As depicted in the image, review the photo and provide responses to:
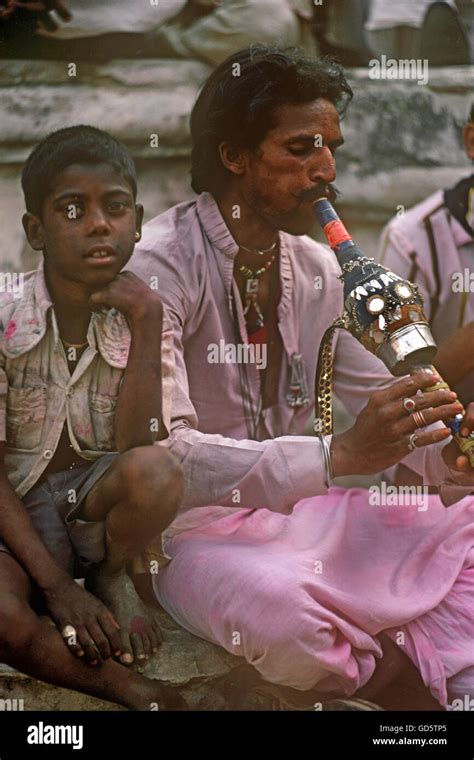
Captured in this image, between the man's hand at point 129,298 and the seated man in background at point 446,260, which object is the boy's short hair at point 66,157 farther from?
the seated man in background at point 446,260

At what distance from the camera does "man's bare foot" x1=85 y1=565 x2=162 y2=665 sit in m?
3.81

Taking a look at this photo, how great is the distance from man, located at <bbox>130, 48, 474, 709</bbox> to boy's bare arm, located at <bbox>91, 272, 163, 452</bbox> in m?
0.08

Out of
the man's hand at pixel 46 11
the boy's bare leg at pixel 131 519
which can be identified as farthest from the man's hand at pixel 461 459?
the man's hand at pixel 46 11

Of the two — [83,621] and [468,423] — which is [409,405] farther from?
[83,621]

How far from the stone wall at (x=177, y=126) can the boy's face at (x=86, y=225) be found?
0.10 m

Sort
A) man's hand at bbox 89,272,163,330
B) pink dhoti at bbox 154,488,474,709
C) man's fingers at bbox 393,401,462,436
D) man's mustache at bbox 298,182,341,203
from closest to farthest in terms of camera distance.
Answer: man's fingers at bbox 393,401,462,436, pink dhoti at bbox 154,488,474,709, man's hand at bbox 89,272,163,330, man's mustache at bbox 298,182,341,203

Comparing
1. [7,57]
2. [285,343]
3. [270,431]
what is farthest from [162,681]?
[7,57]

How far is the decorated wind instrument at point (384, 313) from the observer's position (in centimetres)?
371

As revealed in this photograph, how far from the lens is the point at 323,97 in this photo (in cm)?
392

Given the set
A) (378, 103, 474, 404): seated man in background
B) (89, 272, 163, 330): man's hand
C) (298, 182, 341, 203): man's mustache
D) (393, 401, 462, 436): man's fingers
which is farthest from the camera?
(378, 103, 474, 404): seated man in background

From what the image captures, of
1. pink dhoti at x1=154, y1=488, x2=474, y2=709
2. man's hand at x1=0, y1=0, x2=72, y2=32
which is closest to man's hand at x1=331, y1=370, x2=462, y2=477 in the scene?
pink dhoti at x1=154, y1=488, x2=474, y2=709

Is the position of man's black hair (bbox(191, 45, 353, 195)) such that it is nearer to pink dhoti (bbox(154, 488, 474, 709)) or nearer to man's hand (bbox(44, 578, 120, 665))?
pink dhoti (bbox(154, 488, 474, 709))

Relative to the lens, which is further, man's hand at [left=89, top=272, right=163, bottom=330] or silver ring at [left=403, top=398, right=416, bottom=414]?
man's hand at [left=89, top=272, right=163, bottom=330]

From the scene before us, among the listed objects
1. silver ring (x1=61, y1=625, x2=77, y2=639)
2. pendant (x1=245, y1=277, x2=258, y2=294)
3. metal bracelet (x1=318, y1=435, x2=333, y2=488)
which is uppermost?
pendant (x1=245, y1=277, x2=258, y2=294)
